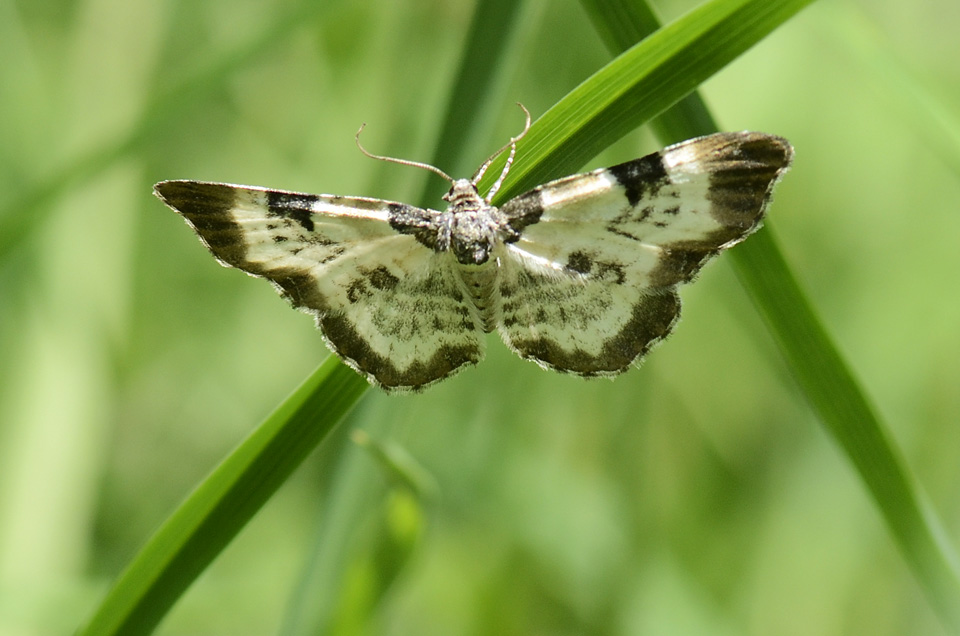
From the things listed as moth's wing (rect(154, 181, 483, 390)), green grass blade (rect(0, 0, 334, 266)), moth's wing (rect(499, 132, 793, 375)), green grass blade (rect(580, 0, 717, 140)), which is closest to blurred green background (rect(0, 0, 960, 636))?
green grass blade (rect(0, 0, 334, 266))

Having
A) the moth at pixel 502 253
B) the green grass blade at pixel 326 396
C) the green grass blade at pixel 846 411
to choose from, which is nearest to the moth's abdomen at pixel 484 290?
the moth at pixel 502 253

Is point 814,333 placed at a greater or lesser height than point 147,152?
lesser

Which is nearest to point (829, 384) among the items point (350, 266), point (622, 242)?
point (622, 242)

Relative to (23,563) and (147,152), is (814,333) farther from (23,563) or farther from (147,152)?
(147,152)

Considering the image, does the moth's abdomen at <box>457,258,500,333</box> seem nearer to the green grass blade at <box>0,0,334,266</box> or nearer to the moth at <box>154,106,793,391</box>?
the moth at <box>154,106,793,391</box>

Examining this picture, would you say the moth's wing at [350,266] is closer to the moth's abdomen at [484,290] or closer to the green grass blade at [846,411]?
the moth's abdomen at [484,290]

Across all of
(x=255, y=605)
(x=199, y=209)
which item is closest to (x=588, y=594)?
(x=255, y=605)
